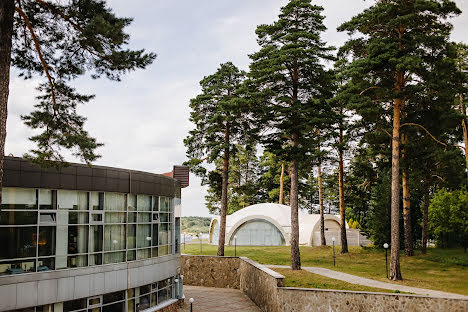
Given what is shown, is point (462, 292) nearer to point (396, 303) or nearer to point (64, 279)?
point (396, 303)

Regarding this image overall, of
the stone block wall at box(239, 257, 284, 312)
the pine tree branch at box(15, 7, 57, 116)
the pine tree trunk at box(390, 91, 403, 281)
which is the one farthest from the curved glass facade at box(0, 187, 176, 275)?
the pine tree trunk at box(390, 91, 403, 281)

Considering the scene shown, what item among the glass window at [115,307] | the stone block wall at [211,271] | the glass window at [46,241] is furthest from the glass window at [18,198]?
the stone block wall at [211,271]

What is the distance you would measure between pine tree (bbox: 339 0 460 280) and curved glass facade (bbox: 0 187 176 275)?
37.2 feet

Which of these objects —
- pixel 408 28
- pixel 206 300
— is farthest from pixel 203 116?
pixel 408 28

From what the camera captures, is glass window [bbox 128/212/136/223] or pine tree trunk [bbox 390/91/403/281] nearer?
glass window [bbox 128/212/136/223]

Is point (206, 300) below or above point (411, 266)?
below

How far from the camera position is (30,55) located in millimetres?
12367

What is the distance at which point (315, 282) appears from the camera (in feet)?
69.8

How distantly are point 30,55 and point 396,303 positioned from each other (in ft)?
49.5

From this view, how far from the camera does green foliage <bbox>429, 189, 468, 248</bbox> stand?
110ft

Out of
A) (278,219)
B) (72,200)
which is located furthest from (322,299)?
Result: (278,219)

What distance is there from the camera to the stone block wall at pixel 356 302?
16750 mm

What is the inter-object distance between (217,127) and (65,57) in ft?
66.5

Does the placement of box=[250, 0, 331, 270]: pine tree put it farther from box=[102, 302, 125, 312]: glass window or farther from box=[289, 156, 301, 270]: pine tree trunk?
box=[102, 302, 125, 312]: glass window
